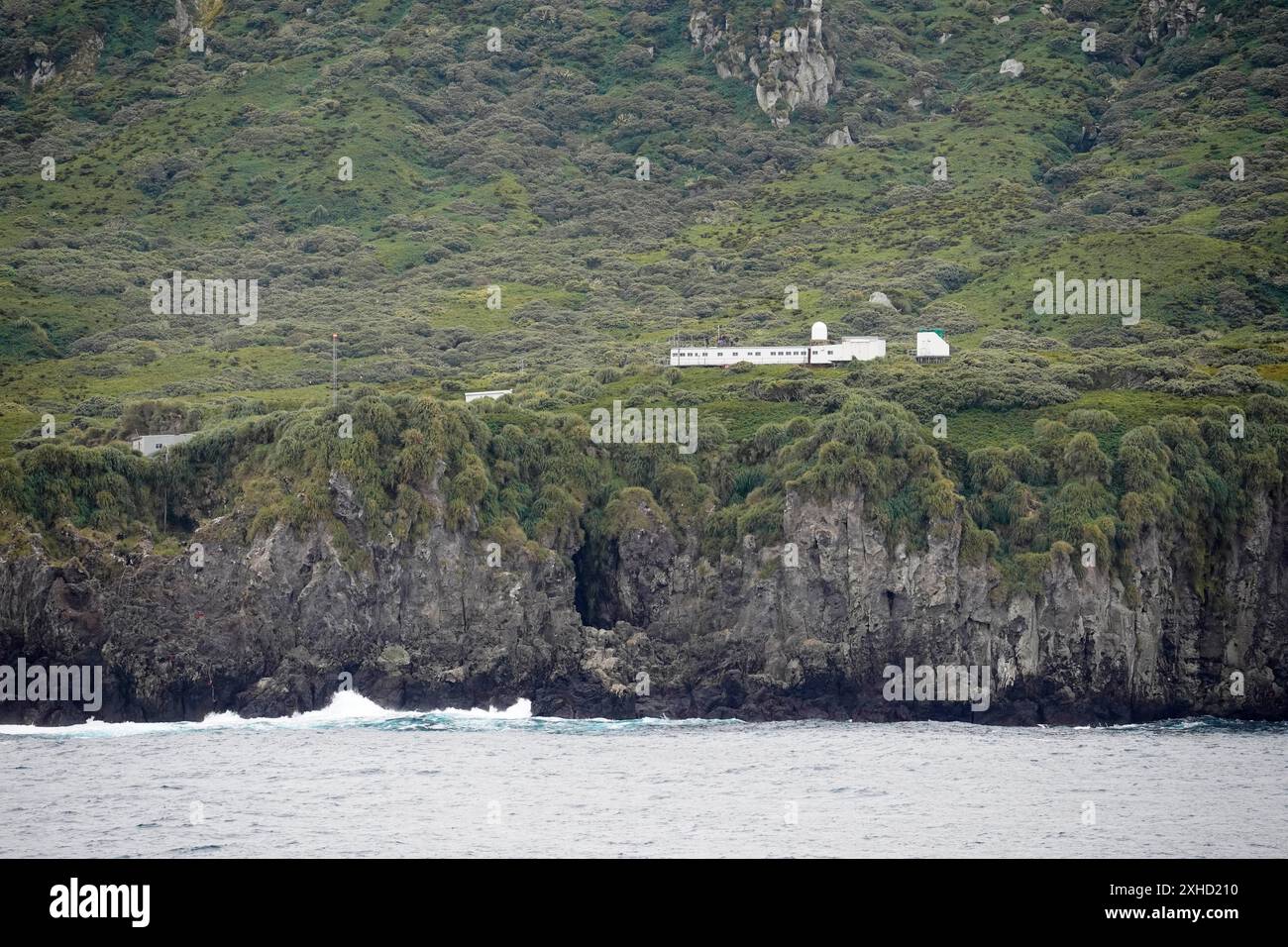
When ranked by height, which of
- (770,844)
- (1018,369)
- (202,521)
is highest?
(1018,369)

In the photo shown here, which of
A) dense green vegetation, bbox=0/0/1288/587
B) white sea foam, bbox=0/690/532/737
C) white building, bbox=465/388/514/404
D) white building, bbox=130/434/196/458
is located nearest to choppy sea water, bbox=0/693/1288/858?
white sea foam, bbox=0/690/532/737

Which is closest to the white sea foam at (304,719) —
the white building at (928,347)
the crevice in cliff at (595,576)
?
the crevice in cliff at (595,576)

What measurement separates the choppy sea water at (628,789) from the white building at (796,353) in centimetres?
3826

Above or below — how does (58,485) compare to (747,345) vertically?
below

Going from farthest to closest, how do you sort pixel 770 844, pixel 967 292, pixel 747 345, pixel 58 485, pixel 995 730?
pixel 967 292 < pixel 747 345 < pixel 58 485 < pixel 995 730 < pixel 770 844

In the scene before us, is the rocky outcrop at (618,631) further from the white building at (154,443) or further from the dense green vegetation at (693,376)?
the white building at (154,443)

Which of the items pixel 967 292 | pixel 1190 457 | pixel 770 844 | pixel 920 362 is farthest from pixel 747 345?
pixel 770 844

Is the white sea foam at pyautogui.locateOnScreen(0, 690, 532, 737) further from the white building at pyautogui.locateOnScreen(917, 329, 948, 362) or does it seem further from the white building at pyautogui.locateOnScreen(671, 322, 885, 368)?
the white building at pyautogui.locateOnScreen(917, 329, 948, 362)

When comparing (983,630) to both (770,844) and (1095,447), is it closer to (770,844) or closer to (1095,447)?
(1095,447)

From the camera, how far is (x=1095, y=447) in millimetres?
110875

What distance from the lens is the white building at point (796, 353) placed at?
5340 inches

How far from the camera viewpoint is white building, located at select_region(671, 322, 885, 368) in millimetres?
135625

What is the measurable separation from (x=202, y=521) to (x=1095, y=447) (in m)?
47.8

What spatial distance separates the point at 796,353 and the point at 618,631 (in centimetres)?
3382
